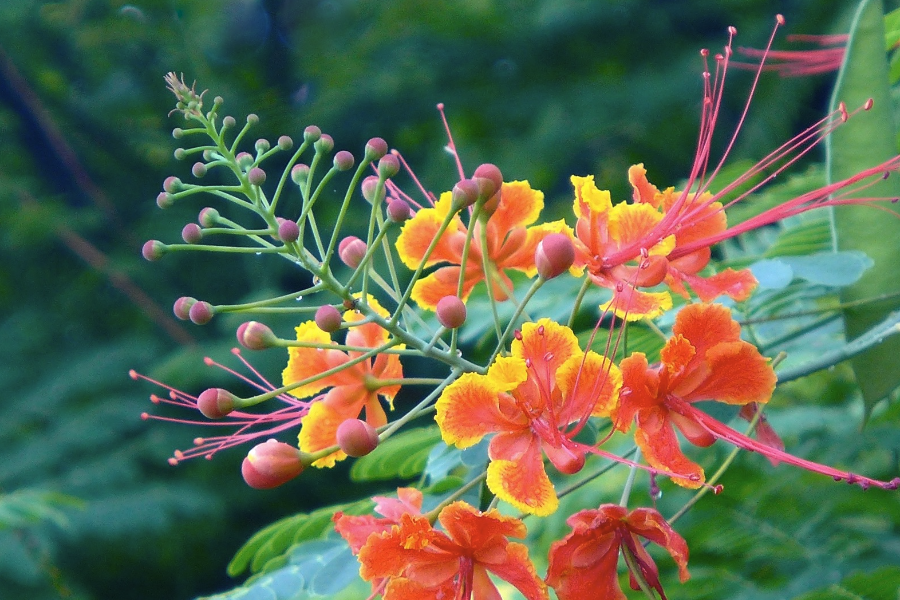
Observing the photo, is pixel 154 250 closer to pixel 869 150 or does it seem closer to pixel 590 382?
pixel 590 382

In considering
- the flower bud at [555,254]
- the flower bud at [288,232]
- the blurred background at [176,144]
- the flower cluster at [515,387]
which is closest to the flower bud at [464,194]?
the flower cluster at [515,387]

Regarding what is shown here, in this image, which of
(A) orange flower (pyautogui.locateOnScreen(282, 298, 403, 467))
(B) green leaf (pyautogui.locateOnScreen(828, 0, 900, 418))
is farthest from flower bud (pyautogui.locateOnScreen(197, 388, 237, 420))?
(B) green leaf (pyautogui.locateOnScreen(828, 0, 900, 418))

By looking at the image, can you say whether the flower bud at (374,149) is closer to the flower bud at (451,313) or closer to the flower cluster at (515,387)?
the flower cluster at (515,387)

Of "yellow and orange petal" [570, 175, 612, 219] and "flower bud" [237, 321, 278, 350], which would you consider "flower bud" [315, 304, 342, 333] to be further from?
"yellow and orange petal" [570, 175, 612, 219]

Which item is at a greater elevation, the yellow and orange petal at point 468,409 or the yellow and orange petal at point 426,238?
the yellow and orange petal at point 426,238

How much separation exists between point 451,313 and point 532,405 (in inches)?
7.0

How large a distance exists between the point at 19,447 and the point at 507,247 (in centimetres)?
411

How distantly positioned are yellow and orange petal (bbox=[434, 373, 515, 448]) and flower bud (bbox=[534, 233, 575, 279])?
6.8 inches

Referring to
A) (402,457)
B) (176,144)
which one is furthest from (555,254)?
(176,144)

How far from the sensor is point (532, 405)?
44.2 inches

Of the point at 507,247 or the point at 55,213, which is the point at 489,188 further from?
the point at 55,213

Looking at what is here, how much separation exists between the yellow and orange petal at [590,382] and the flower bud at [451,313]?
0.16m

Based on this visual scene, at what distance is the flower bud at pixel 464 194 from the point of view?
1.13 meters

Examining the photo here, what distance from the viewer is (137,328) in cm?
535
